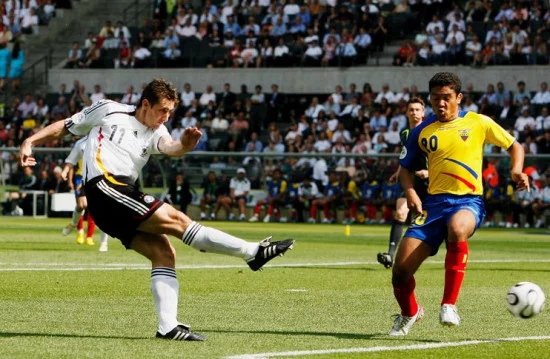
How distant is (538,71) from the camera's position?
38406 mm

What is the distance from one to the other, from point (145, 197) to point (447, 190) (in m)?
2.47

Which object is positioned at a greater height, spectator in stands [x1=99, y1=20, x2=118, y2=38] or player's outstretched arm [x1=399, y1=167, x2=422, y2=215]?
spectator in stands [x1=99, y1=20, x2=118, y2=38]

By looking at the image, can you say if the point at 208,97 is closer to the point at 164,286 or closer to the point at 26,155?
the point at 26,155

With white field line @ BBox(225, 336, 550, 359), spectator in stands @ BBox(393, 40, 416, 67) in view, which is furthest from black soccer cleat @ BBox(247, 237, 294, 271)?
spectator in stands @ BBox(393, 40, 416, 67)

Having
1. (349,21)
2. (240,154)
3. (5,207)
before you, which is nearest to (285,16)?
(349,21)

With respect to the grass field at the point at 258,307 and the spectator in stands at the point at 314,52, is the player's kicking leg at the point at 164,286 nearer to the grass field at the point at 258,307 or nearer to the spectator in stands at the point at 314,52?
the grass field at the point at 258,307

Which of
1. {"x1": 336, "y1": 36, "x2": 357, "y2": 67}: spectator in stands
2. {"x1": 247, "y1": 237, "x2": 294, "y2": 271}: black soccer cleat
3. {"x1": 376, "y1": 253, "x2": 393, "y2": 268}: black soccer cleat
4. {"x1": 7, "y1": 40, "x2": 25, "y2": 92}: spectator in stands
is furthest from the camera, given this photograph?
{"x1": 7, "y1": 40, "x2": 25, "y2": 92}: spectator in stands

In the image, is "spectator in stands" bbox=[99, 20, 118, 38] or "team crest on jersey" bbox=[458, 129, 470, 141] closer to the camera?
"team crest on jersey" bbox=[458, 129, 470, 141]

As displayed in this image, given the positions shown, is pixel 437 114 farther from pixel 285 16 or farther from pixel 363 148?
pixel 285 16

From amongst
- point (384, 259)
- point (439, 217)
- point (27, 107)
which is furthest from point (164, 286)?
point (27, 107)

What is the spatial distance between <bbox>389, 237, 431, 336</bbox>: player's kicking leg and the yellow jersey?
50 centimetres

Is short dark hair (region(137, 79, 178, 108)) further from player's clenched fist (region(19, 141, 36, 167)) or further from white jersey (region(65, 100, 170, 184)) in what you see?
player's clenched fist (region(19, 141, 36, 167))

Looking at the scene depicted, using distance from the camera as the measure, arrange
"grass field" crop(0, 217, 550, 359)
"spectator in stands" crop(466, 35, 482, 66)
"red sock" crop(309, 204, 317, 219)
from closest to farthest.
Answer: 1. "grass field" crop(0, 217, 550, 359)
2. "red sock" crop(309, 204, 317, 219)
3. "spectator in stands" crop(466, 35, 482, 66)

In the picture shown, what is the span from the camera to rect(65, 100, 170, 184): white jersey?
9.71 metres
